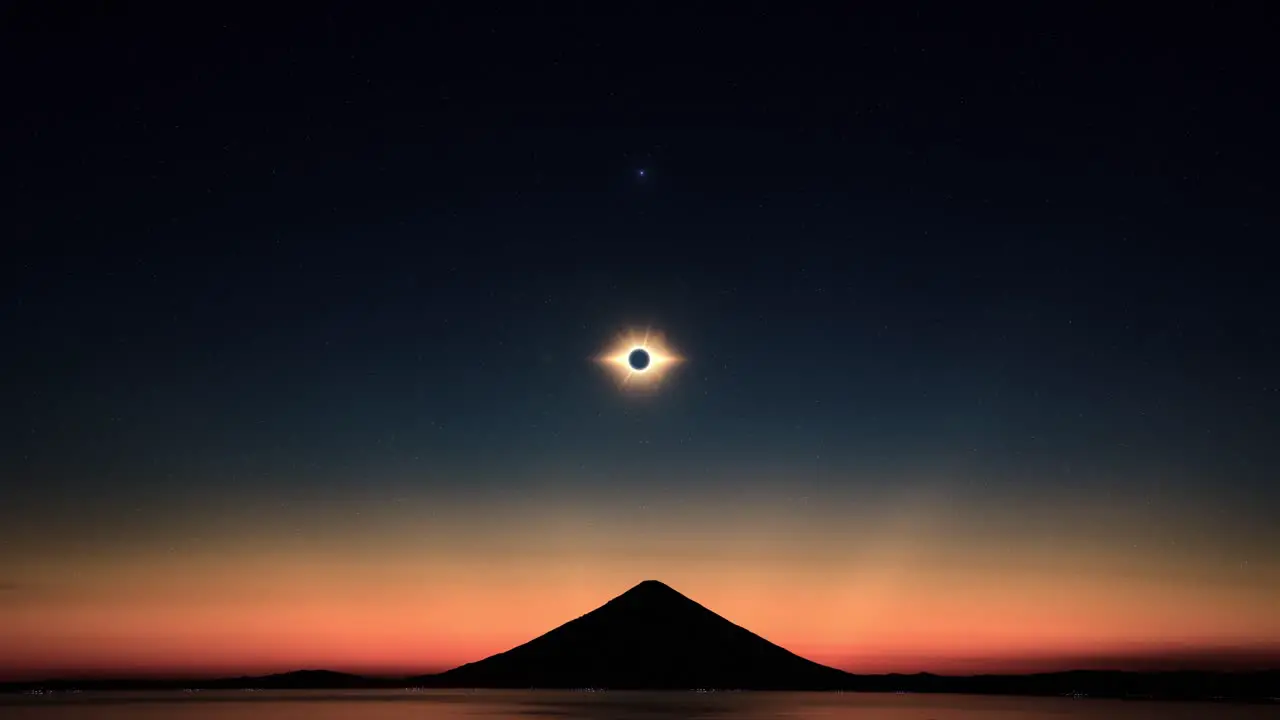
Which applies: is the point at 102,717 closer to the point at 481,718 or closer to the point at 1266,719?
the point at 481,718

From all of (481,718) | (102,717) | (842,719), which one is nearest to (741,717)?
(842,719)

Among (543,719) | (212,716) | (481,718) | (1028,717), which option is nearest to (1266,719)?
(1028,717)

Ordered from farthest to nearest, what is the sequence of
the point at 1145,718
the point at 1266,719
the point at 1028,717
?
the point at 1028,717
the point at 1145,718
the point at 1266,719

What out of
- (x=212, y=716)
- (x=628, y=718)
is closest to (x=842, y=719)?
(x=628, y=718)

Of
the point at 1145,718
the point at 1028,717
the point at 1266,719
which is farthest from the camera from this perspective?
the point at 1028,717

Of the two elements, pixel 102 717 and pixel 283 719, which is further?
pixel 102 717

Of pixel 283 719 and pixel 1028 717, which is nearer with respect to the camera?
pixel 283 719

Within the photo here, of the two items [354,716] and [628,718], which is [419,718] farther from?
[628,718]
